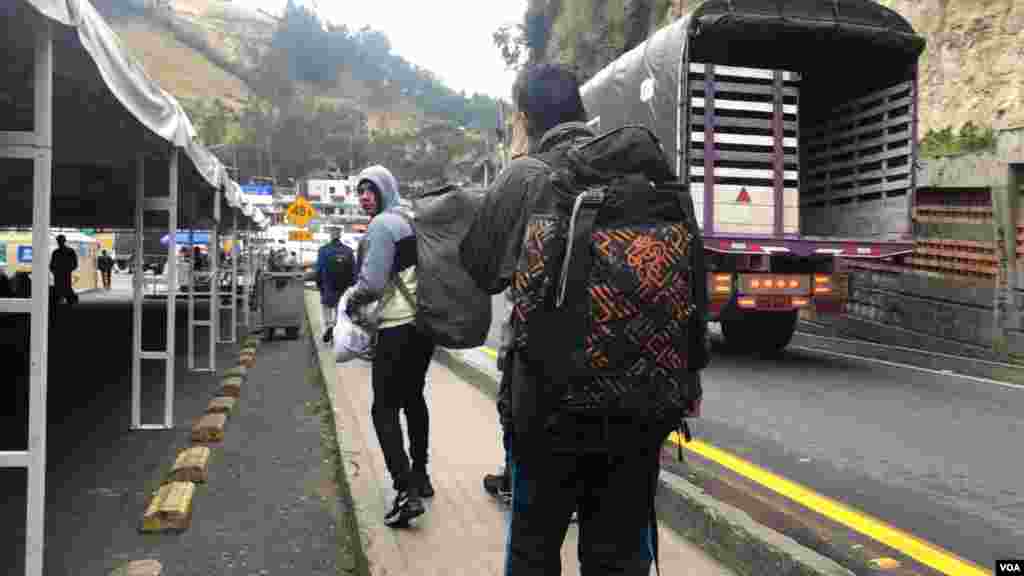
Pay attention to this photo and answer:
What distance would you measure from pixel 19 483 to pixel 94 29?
9.93ft

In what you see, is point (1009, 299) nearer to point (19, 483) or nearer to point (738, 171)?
point (738, 171)

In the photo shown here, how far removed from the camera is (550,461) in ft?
7.97

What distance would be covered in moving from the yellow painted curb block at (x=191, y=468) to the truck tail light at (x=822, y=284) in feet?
23.5

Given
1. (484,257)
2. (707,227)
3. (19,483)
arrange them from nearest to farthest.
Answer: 1. (484,257)
2. (19,483)
3. (707,227)

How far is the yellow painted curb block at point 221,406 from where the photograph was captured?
8.02m

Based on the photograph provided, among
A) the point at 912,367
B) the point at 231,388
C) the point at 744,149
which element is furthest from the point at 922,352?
the point at 231,388

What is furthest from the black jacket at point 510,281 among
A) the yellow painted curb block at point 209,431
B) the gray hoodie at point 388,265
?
the yellow painted curb block at point 209,431

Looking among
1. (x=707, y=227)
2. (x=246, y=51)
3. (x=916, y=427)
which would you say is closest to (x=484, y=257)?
(x=916, y=427)

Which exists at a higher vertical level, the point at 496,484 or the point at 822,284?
the point at 822,284

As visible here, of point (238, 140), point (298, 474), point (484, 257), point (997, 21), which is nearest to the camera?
point (484, 257)

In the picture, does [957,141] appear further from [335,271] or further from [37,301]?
[37,301]

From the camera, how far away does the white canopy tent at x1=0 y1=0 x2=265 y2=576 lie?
11.8 feet

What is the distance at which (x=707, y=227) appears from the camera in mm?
10281

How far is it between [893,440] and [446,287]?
14.1 ft
